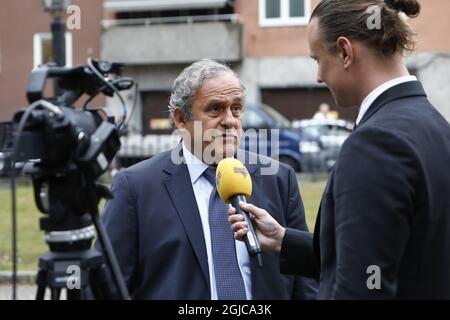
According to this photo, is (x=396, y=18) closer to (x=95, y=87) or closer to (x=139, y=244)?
(x=95, y=87)

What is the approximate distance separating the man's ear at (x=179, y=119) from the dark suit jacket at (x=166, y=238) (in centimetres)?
20

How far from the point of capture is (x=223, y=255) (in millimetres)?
2830

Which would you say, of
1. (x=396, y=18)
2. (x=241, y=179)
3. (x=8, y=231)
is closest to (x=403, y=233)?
(x=396, y=18)

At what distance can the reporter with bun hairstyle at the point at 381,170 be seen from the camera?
192 centimetres

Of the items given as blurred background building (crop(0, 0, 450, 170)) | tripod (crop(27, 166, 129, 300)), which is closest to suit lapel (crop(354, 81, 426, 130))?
tripod (crop(27, 166, 129, 300))

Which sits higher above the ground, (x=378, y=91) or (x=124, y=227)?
(x=378, y=91)

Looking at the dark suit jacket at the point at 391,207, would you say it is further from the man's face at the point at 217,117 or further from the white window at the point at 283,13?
the white window at the point at 283,13

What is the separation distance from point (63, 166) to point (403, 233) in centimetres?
92

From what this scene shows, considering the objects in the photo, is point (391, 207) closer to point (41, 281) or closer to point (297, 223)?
point (41, 281)

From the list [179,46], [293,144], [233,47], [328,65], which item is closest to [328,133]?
[293,144]

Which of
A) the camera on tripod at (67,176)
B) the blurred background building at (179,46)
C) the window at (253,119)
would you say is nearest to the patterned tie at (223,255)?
the camera on tripod at (67,176)

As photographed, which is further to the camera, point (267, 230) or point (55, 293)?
point (267, 230)

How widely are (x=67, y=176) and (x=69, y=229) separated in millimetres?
148

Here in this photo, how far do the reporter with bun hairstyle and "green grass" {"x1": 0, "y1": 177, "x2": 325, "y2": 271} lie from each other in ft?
14.1
